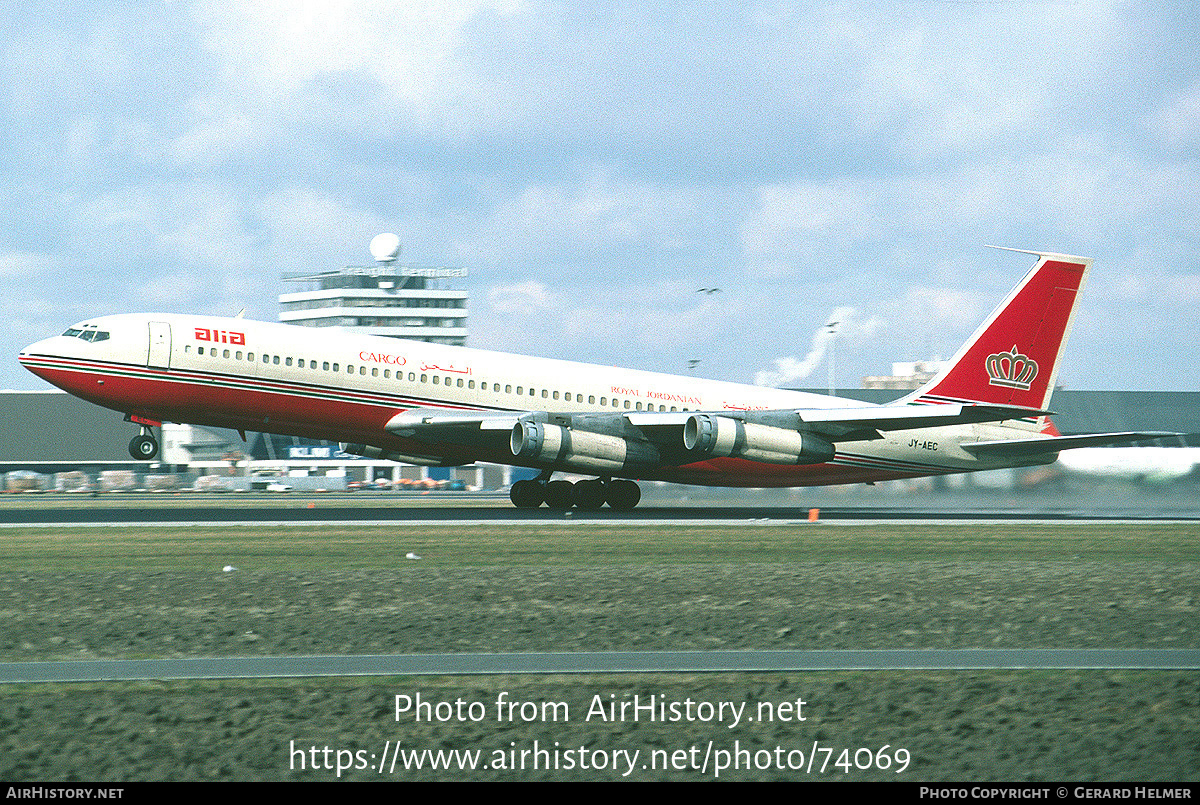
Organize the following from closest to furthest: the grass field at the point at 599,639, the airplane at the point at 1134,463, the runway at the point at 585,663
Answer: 1. the grass field at the point at 599,639
2. the runway at the point at 585,663
3. the airplane at the point at 1134,463

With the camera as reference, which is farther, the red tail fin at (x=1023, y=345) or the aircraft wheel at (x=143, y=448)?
the red tail fin at (x=1023, y=345)

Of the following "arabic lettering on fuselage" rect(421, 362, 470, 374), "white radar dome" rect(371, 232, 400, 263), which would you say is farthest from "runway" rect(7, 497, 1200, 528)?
"white radar dome" rect(371, 232, 400, 263)

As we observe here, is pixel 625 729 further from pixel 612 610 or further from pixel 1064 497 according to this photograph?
pixel 1064 497

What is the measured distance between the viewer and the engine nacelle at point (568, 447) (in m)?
36.4

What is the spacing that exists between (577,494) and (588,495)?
0.38 meters

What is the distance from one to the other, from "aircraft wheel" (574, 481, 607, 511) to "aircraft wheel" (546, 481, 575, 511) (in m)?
0.18

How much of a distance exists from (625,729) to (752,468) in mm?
31485

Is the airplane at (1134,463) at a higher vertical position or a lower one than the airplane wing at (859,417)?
lower

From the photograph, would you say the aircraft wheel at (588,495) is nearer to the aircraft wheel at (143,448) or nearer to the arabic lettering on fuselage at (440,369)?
the arabic lettering on fuselage at (440,369)

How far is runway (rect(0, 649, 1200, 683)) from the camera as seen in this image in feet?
36.8

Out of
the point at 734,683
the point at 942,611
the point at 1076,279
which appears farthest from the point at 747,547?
the point at 1076,279

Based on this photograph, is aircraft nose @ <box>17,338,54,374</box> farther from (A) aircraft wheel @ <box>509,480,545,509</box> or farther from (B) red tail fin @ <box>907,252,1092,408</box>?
(B) red tail fin @ <box>907,252,1092,408</box>

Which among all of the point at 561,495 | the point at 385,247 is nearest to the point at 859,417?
the point at 561,495

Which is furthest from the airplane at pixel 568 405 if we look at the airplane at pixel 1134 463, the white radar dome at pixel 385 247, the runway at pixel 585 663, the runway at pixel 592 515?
the white radar dome at pixel 385 247
